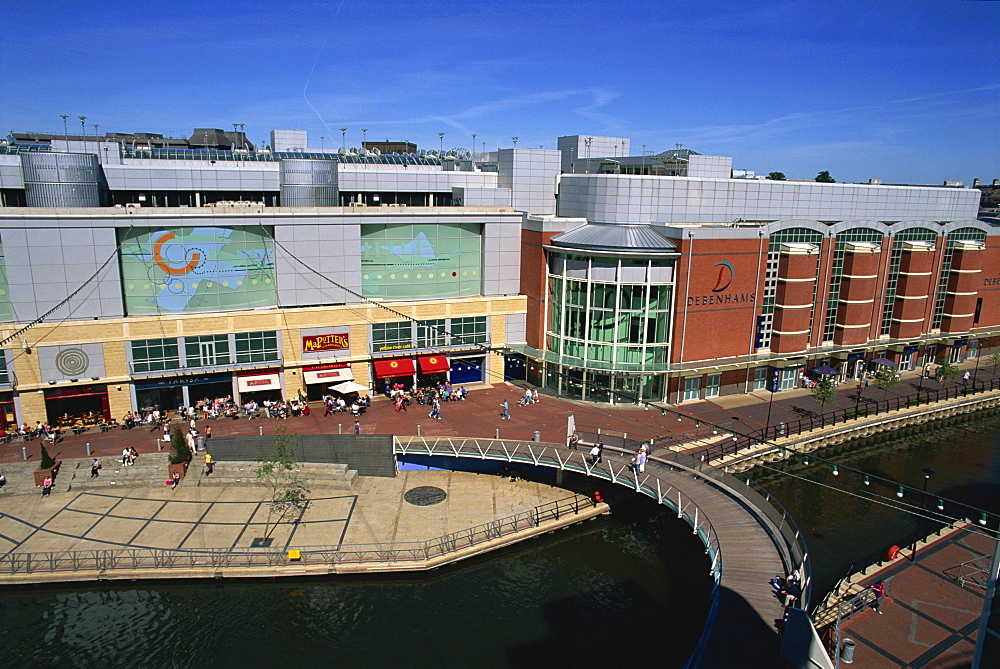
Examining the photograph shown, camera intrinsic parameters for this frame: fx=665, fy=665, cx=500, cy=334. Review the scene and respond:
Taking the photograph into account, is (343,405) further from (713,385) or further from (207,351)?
(713,385)

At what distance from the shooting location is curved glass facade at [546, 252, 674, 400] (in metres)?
45.9

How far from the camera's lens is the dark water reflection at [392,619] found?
25.8 m

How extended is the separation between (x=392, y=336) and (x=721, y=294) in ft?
78.0

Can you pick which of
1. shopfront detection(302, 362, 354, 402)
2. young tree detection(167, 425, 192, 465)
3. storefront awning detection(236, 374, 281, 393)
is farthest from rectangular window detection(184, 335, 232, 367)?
young tree detection(167, 425, 192, 465)

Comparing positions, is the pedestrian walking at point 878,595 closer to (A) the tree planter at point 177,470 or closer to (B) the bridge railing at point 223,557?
(B) the bridge railing at point 223,557

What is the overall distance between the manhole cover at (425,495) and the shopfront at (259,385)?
46.6 ft

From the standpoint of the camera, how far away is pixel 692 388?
4862 centimetres

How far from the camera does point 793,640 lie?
19.5m

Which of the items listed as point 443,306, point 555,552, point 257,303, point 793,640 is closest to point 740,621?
point 793,640

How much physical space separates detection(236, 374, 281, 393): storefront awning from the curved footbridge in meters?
11.1

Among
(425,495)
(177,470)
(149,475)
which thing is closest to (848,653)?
(425,495)

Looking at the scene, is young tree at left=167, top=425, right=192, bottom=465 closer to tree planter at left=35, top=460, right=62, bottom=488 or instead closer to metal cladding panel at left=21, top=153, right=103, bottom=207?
tree planter at left=35, top=460, right=62, bottom=488

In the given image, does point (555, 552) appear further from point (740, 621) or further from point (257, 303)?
point (257, 303)

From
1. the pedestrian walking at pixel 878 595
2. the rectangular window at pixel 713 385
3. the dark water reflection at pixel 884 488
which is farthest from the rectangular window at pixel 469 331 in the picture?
the pedestrian walking at pixel 878 595
